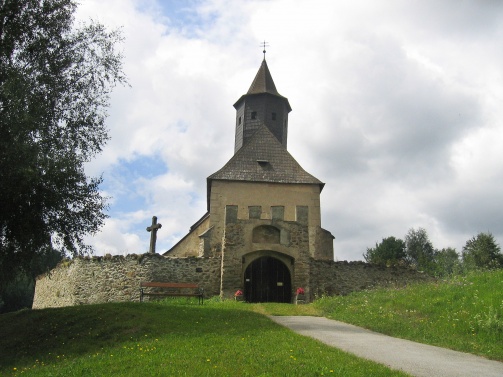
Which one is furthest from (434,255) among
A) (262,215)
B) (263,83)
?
(262,215)

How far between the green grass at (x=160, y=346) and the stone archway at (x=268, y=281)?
521 cm

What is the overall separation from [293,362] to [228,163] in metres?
22.6

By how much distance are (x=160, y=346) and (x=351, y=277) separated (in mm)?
14615

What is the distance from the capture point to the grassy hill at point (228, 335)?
9.42m

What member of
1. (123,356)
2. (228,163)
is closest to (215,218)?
(228,163)

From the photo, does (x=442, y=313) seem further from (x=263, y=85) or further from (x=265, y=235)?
(x=263, y=85)

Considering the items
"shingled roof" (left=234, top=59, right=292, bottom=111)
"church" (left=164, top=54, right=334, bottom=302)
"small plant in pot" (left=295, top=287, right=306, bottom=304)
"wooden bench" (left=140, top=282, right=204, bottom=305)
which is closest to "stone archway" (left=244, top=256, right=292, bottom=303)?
"church" (left=164, top=54, right=334, bottom=302)

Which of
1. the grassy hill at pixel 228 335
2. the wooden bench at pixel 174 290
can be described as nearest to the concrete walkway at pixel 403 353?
the grassy hill at pixel 228 335

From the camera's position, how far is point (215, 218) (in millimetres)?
29328

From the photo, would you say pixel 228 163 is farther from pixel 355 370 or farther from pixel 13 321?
pixel 355 370

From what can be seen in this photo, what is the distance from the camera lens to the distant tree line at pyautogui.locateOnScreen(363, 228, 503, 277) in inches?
1069

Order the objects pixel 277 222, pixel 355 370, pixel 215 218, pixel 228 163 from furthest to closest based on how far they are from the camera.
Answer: pixel 228 163 < pixel 215 218 < pixel 277 222 < pixel 355 370

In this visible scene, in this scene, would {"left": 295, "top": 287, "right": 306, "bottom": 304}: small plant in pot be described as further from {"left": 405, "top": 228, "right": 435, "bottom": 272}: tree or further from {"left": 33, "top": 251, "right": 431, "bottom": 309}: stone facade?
{"left": 405, "top": 228, "right": 435, "bottom": 272}: tree

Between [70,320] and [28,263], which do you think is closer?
[70,320]
